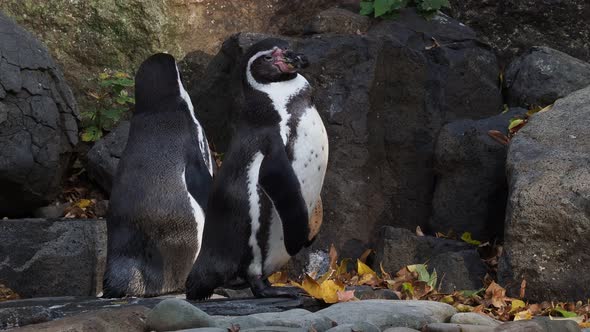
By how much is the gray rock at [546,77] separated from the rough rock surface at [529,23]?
87 cm

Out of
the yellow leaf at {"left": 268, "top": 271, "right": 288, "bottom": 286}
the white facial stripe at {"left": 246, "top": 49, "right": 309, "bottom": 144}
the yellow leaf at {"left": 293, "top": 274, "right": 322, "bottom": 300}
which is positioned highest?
the white facial stripe at {"left": 246, "top": 49, "right": 309, "bottom": 144}

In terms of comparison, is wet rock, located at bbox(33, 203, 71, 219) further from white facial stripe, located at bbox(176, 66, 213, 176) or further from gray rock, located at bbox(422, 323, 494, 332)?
gray rock, located at bbox(422, 323, 494, 332)

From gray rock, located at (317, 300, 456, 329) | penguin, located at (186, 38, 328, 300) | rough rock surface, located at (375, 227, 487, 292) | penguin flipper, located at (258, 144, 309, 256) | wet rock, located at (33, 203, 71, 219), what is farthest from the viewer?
wet rock, located at (33, 203, 71, 219)

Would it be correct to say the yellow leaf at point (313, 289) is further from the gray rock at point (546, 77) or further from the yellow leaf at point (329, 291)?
the gray rock at point (546, 77)

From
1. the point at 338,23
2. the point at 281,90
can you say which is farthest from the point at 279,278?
the point at 338,23

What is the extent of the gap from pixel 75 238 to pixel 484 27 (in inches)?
157

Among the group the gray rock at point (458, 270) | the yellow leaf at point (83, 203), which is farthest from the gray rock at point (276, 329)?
the yellow leaf at point (83, 203)

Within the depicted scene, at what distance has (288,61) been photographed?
20.4ft

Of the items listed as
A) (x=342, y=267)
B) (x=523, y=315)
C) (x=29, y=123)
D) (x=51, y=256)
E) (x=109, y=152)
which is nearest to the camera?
(x=523, y=315)

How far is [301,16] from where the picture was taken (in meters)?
10.2

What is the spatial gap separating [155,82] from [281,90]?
1.52m

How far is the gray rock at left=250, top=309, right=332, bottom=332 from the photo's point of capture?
5.03 metres

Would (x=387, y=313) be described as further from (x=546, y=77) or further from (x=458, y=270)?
(x=546, y=77)

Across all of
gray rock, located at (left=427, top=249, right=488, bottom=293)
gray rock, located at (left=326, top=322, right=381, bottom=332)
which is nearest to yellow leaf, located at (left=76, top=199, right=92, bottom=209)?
gray rock, located at (left=427, top=249, right=488, bottom=293)
